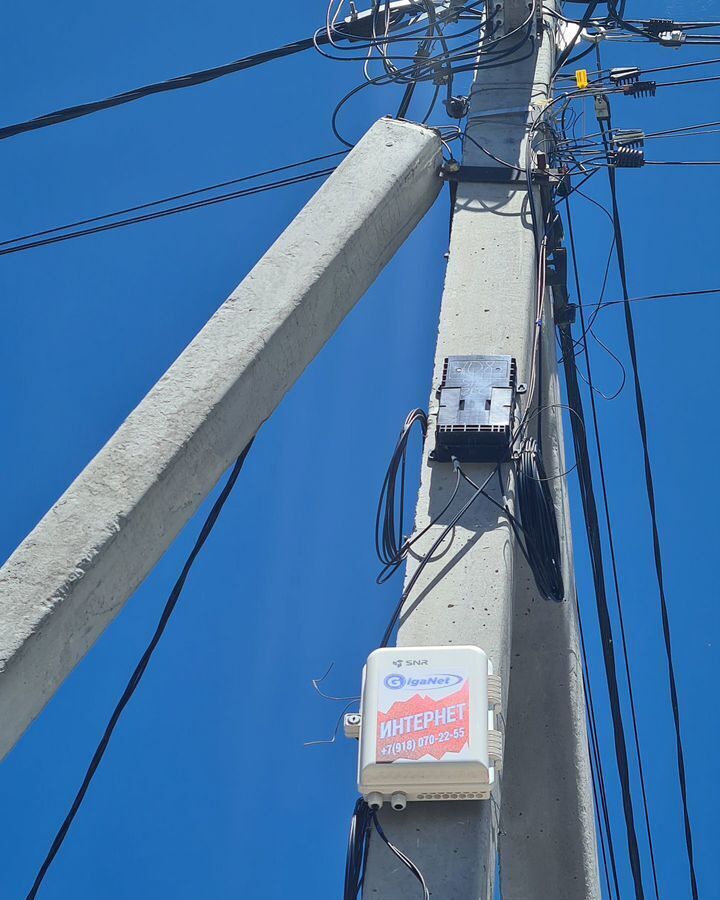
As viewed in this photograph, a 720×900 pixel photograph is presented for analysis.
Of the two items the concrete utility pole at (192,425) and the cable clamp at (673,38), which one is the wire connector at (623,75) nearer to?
the cable clamp at (673,38)

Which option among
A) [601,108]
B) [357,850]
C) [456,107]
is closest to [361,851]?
[357,850]

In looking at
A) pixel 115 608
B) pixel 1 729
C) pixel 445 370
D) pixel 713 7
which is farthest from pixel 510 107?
pixel 713 7

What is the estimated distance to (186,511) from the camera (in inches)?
152

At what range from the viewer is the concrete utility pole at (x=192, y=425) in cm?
332

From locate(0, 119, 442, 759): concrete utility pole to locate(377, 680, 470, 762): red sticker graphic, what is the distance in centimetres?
83

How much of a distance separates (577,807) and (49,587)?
301 centimetres

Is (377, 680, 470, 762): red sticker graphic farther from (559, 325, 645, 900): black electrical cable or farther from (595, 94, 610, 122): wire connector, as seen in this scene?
(595, 94, 610, 122): wire connector

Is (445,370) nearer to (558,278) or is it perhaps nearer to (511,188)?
(511,188)

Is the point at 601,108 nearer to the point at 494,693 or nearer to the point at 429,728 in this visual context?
the point at 494,693

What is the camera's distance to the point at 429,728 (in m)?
3.44

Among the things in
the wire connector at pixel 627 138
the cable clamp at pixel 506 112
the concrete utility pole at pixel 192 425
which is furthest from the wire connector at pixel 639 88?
the concrete utility pole at pixel 192 425

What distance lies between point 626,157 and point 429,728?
4279mm

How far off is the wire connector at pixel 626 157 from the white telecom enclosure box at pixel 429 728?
13.1 ft

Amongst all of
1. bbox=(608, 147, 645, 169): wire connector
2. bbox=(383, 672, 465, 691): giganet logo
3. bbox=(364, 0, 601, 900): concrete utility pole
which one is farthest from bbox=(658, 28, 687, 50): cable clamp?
bbox=(383, 672, 465, 691): giganet logo
